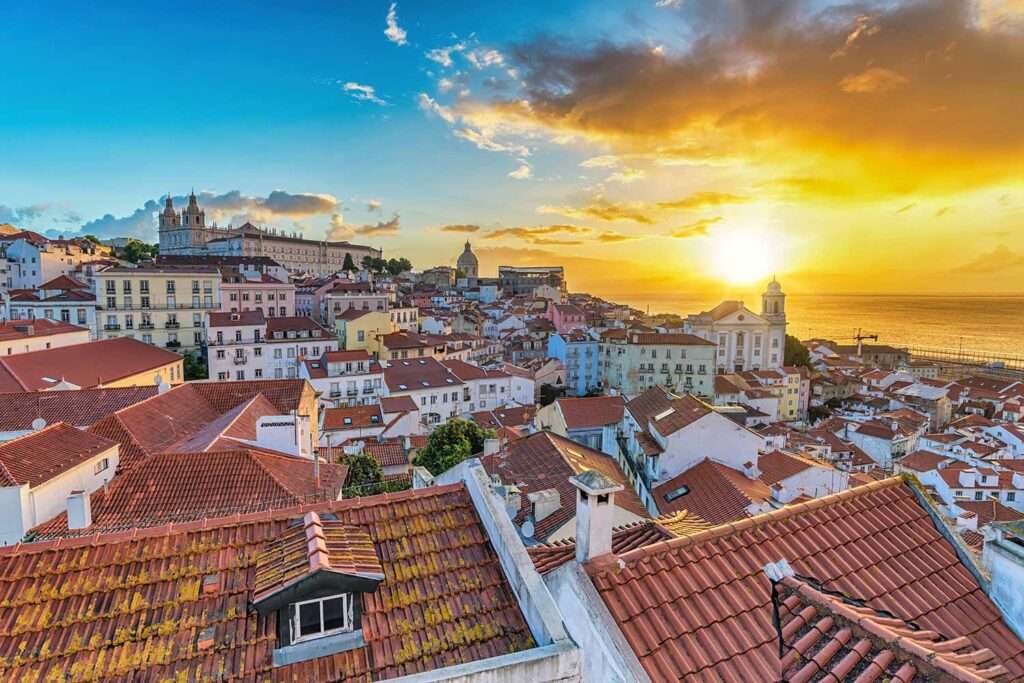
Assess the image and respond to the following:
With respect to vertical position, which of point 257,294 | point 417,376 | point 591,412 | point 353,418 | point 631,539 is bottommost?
point 353,418

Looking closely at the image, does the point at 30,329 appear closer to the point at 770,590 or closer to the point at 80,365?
the point at 80,365

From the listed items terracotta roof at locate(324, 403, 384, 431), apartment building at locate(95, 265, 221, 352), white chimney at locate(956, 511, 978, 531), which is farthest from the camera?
apartment building at locate(95, 265, 221, 352)

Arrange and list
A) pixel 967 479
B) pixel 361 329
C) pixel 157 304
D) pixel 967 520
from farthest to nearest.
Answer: pixel 361 329 < pixel 157 304 < pixel 967 479 < pixel 967 520

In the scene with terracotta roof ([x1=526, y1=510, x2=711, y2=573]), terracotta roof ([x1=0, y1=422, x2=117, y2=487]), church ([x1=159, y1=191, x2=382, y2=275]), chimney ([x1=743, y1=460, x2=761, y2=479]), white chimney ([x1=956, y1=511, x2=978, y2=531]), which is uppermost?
church ([x1=159, y1=191, x2=382, y2=275])

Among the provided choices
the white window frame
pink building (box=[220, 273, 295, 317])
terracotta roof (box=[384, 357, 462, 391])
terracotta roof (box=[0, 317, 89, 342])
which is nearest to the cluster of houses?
the white window frame

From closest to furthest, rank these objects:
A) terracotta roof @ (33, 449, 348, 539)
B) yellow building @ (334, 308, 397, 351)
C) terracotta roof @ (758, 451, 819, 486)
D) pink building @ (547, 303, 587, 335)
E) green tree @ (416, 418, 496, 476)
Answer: terracotta roof @ (33, 449, 348, 539), terracotta roof @ (758, 451, 819, 486), green tree @ (416, 418, 496, 476), yellow building @ (334, 308, 397, 351), pink building @ (547, 303, 587, 335)

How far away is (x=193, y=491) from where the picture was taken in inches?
477

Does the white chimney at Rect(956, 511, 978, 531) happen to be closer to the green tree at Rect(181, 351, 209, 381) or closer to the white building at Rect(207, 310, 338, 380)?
the white building at Rect(207, 310, 338, 380)

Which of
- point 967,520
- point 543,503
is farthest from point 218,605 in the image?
point 967,520

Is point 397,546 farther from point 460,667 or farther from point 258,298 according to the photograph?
point 258,298

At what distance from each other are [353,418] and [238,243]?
9531cm

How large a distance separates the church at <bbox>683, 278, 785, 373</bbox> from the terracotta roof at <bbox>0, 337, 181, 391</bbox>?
63587 mm

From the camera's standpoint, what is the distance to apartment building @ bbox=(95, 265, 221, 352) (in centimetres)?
5050

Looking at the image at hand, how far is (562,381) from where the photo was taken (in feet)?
221
